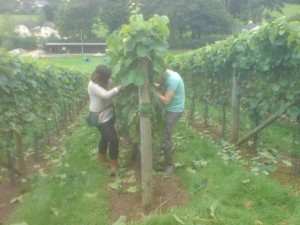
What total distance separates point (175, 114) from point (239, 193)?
1.61m

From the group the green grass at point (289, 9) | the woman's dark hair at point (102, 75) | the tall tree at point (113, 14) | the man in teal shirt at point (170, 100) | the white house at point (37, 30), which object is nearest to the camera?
the man in teal shirt at point (170, 100)

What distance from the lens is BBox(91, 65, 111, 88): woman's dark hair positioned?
234 inches

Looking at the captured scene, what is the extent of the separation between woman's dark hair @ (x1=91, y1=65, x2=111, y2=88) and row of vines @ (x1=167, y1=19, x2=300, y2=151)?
1.19 meters

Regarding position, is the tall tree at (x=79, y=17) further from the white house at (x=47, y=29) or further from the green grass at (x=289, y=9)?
the green grass at (x=289, y=9)

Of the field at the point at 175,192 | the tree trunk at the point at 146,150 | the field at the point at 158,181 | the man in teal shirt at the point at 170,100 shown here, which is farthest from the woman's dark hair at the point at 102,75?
the field at the point at 175,192

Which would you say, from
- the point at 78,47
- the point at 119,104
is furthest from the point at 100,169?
the point at 78,47

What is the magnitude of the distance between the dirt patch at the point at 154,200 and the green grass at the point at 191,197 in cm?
10

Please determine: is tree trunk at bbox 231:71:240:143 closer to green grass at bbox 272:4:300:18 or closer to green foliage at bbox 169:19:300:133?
green foliage at bbox 169:19:300:133

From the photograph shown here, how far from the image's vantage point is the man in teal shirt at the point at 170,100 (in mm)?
5605

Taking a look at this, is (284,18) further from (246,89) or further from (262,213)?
(262,213)

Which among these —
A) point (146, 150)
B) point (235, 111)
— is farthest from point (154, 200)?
point (235, 111)

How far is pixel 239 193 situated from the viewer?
16.4 feet

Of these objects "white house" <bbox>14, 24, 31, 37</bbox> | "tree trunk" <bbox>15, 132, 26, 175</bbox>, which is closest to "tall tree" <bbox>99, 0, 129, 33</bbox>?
"white house" <bbox>14, 24, 31, 37</bbox>

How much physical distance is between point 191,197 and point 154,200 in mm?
501
